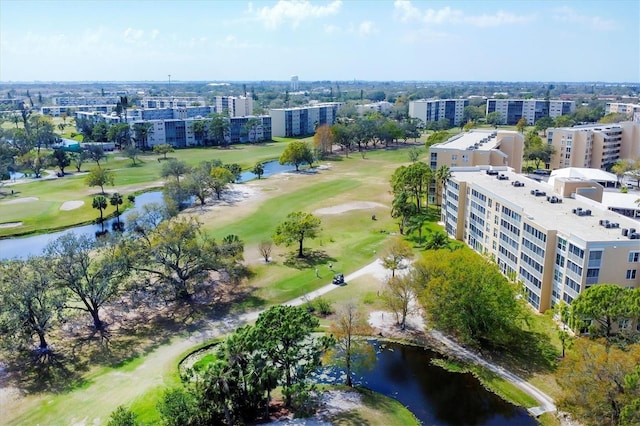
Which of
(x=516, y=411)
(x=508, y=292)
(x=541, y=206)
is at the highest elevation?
(x=541, y=206)

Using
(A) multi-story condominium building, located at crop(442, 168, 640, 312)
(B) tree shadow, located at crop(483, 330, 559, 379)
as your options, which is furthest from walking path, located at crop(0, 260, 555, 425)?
(A) multi-story condominium building, located at crop(442, 168, 640, 312)

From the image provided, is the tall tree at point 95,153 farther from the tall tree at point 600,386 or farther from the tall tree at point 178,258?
the tall tree at point 600,386

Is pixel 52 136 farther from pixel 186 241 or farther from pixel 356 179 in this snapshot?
pixel 186 241

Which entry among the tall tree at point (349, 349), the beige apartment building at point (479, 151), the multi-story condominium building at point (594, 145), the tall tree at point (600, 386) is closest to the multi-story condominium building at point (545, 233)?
the beige apartment building at point (479, 151)

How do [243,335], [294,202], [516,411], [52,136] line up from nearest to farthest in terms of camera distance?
1. [243,335]
2. [516,411]
3. [294,202]
4. [52,136]

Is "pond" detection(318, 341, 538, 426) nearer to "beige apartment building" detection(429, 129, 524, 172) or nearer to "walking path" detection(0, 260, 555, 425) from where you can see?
"walking path" detection(0, 260, 555, 425)

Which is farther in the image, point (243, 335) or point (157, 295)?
point (157, 295)

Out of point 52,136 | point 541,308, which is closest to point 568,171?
point 541,308
